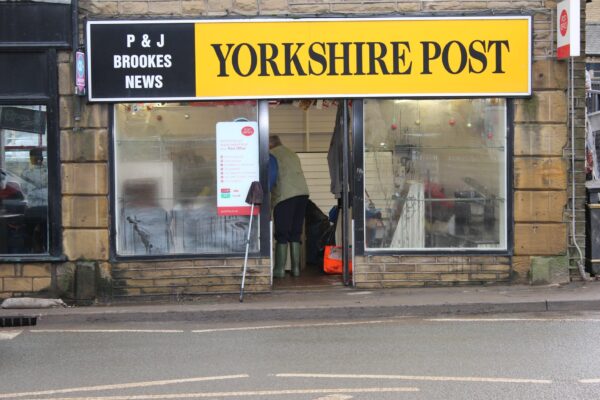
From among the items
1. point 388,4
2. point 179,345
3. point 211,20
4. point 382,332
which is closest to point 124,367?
point 179,345

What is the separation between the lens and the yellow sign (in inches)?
415

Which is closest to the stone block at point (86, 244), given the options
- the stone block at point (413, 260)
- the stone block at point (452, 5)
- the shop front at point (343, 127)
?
the shop front at point (343, 127)

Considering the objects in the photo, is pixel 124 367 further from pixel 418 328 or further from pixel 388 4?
pixel 388 4

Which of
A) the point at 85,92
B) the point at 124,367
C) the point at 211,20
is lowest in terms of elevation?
the point at 124,367

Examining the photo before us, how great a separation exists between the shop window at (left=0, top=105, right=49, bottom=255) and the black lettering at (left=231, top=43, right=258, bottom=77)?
263cm

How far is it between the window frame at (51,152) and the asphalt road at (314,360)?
1457 millimetres

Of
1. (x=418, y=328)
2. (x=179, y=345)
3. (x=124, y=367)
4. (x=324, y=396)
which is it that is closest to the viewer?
(x=324, y=396)

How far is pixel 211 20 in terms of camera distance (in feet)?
34.4

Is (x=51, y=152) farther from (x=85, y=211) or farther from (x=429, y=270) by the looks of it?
(x=429, y=270)

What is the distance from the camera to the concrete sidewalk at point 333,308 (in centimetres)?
959

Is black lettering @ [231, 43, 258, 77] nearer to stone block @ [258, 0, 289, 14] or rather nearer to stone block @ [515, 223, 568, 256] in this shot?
stone block @ [258, 0, 289, 14]

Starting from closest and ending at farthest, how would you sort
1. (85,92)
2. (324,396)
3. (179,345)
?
(324,396), (179,345), (85,92)

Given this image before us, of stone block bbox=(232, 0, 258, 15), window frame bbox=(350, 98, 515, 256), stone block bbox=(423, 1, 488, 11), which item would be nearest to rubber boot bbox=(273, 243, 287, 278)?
window frame bbox=(350, 98, 515, 256)

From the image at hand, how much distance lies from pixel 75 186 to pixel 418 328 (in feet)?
16.0
